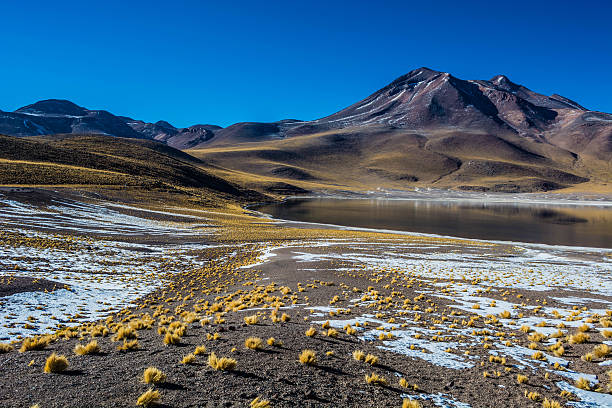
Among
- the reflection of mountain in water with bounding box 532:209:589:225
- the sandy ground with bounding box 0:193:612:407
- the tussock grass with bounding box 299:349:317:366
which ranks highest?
the reflection of mountain in water with bounding box 532:209:589:225

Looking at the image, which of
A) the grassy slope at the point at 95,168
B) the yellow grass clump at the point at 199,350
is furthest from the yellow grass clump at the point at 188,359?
the grassy slope at the point at 95,168

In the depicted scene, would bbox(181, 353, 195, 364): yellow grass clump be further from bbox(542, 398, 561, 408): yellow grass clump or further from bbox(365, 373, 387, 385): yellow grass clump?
bbox(542, 398, 561, 408): yellow grass clump

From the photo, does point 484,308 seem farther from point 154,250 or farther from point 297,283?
point 154,250

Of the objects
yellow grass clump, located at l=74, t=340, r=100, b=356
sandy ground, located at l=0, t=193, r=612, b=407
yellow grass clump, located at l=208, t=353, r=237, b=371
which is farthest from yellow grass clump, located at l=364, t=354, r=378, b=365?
yellow grass clump, located at l=74, t=340, r=100, b=356

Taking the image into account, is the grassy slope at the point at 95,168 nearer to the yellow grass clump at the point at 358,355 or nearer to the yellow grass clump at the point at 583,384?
the yellow grass clump at the point at 358,355

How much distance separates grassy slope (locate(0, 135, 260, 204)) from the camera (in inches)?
2781

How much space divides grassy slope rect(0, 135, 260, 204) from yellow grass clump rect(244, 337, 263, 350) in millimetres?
72045

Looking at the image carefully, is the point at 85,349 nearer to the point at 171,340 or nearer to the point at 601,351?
the point at 171,340

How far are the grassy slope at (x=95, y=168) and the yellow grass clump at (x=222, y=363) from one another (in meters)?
Answer: 72.5

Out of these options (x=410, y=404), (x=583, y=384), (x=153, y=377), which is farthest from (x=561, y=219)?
(x=153, y=377)

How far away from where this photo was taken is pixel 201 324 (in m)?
11.3

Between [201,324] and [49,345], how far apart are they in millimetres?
4038

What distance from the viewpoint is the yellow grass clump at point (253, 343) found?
28.2ft

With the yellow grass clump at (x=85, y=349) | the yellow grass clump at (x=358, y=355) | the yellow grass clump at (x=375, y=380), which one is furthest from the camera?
the yellow grass clump at (x=358, y=355)
